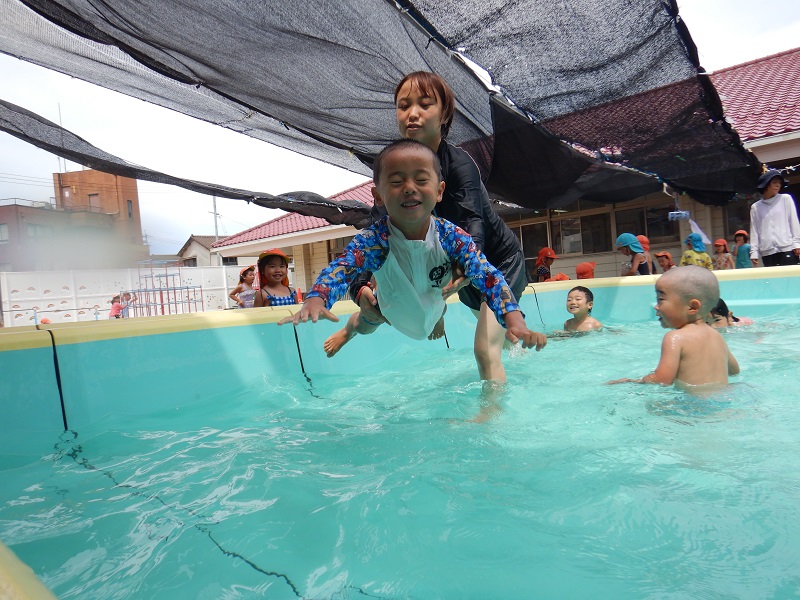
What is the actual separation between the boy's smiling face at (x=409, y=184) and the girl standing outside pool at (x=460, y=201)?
355 millimetres

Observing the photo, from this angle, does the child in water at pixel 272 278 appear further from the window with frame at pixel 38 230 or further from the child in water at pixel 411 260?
A: the child in water at pixel 411 260

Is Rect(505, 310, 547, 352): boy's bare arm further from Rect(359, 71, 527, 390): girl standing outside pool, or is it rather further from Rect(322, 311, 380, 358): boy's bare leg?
Rect(322, 311, 380, 358): boy's bare leg

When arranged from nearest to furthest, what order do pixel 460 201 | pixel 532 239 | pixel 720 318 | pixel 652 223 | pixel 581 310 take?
1. pixel 460 201
2. pixel 720 318
3. pixel 581 310
4. pixel 652 223
5. pixel 532 239

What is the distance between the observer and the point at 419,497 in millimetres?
1544

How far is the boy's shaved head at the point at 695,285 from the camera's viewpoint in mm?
2619

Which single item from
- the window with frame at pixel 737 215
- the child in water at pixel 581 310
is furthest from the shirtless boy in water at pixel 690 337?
the window with frame at pixel 737 215

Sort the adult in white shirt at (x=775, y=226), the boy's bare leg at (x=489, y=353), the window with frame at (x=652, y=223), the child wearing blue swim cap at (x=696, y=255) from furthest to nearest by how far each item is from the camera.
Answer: the window with frame at (x=652, y=223)
the child wearing blue swim cap at (x=696, y=255)
the adult in white shirt at (x=775, y=226)
the boy's bare leg at (x=489, y=353)

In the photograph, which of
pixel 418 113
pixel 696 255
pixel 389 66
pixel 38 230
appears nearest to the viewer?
pixel 418 113

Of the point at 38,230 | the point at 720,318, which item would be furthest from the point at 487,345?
the point at 38,230

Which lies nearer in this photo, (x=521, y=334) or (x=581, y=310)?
(x=521, y=334)

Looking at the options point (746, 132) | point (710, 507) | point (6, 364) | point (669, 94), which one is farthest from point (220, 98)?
point (746, 132)

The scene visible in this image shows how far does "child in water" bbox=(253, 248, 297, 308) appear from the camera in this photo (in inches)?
206

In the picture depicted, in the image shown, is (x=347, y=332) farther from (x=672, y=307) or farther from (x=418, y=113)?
(x=672, y=307)

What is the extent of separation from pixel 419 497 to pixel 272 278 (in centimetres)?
416
